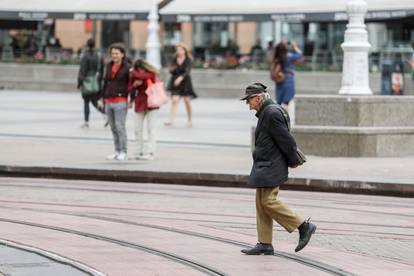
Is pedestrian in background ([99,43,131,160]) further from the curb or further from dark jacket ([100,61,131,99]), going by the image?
the curb

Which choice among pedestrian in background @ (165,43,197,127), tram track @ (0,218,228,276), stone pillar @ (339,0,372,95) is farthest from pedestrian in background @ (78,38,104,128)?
tram track @ (0,218,228,276)

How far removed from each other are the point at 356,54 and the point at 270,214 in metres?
9.58

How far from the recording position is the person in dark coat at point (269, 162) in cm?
1066

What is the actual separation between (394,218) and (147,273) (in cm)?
471

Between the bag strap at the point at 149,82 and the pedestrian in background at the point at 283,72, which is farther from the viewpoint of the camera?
the pedestrian in background at the point at 283,72

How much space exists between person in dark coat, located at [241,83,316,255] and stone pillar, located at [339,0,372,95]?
9.17 meters

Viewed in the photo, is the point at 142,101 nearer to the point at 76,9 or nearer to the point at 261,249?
the point at 261,249

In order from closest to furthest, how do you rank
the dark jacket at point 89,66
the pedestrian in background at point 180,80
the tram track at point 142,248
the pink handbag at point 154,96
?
1. the tram track at point 142,248
2. the pink handbag at point 154,96
3. the dark jacket at point 89,66
4. the pedestrian in background at point 180,80

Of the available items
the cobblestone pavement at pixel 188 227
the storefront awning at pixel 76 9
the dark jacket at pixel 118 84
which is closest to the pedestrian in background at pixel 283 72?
the dark jacket at pixel 118 84

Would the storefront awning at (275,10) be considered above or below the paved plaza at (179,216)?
above

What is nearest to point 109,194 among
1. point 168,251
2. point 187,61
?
point 168,251

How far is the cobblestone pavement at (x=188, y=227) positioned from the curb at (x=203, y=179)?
190 mm

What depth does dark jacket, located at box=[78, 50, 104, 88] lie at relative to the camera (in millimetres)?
25156

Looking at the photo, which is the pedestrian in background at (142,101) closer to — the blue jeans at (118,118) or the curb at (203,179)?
the blue jeans at (118,118)
